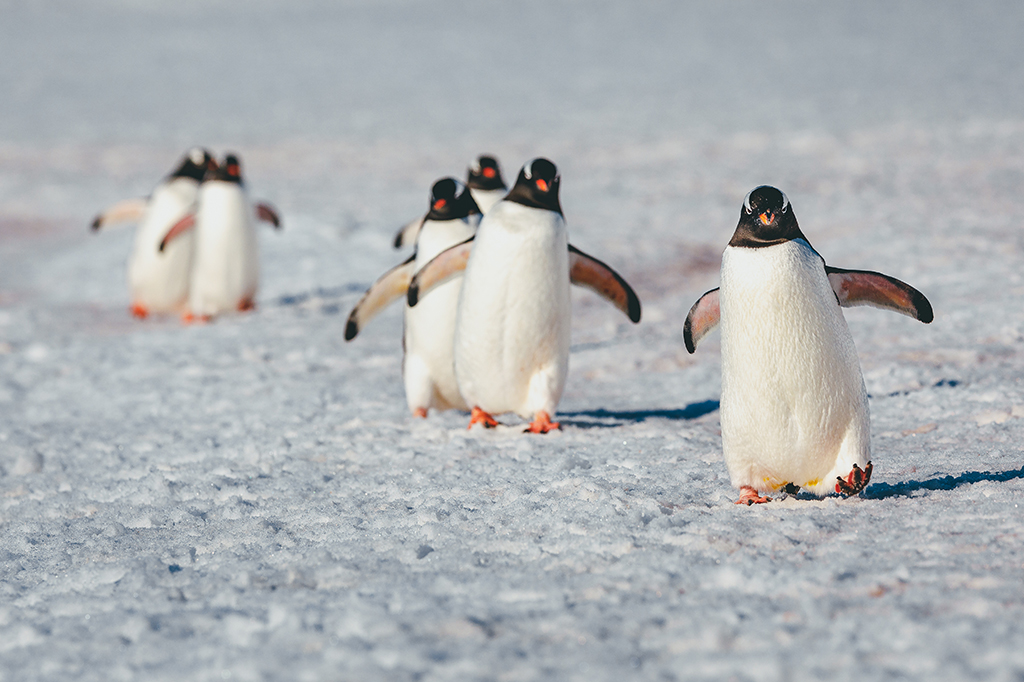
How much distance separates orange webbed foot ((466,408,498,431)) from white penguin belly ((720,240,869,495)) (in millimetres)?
1305

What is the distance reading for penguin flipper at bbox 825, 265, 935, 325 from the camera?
3.04 metres

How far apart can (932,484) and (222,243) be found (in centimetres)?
509

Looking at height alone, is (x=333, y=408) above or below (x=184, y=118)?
below

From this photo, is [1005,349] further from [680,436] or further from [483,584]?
[483,584]

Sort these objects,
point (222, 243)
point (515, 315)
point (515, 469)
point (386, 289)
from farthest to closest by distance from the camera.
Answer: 1. point (222, 243)
2. point (386, 289)
3. point (515, 315)
4. point (515, 469)

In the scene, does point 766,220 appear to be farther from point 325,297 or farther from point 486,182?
point 325,297

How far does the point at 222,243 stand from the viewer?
275 inches

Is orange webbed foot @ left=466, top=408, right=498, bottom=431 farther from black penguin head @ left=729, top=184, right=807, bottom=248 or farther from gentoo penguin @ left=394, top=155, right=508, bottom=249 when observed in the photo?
black penguin head @ left=729, top=184, right=807, bottom=248

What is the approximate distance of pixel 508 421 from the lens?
4488 mm

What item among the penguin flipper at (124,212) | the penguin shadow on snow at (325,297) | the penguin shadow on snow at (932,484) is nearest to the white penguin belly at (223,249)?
the penguin shadow on snow at (325,297)

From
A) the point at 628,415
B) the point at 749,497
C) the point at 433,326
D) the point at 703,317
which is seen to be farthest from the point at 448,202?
the point at 749,497

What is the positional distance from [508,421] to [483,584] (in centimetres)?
207

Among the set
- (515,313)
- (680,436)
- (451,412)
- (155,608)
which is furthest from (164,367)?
(155,608)

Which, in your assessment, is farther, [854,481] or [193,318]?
[193,318]
